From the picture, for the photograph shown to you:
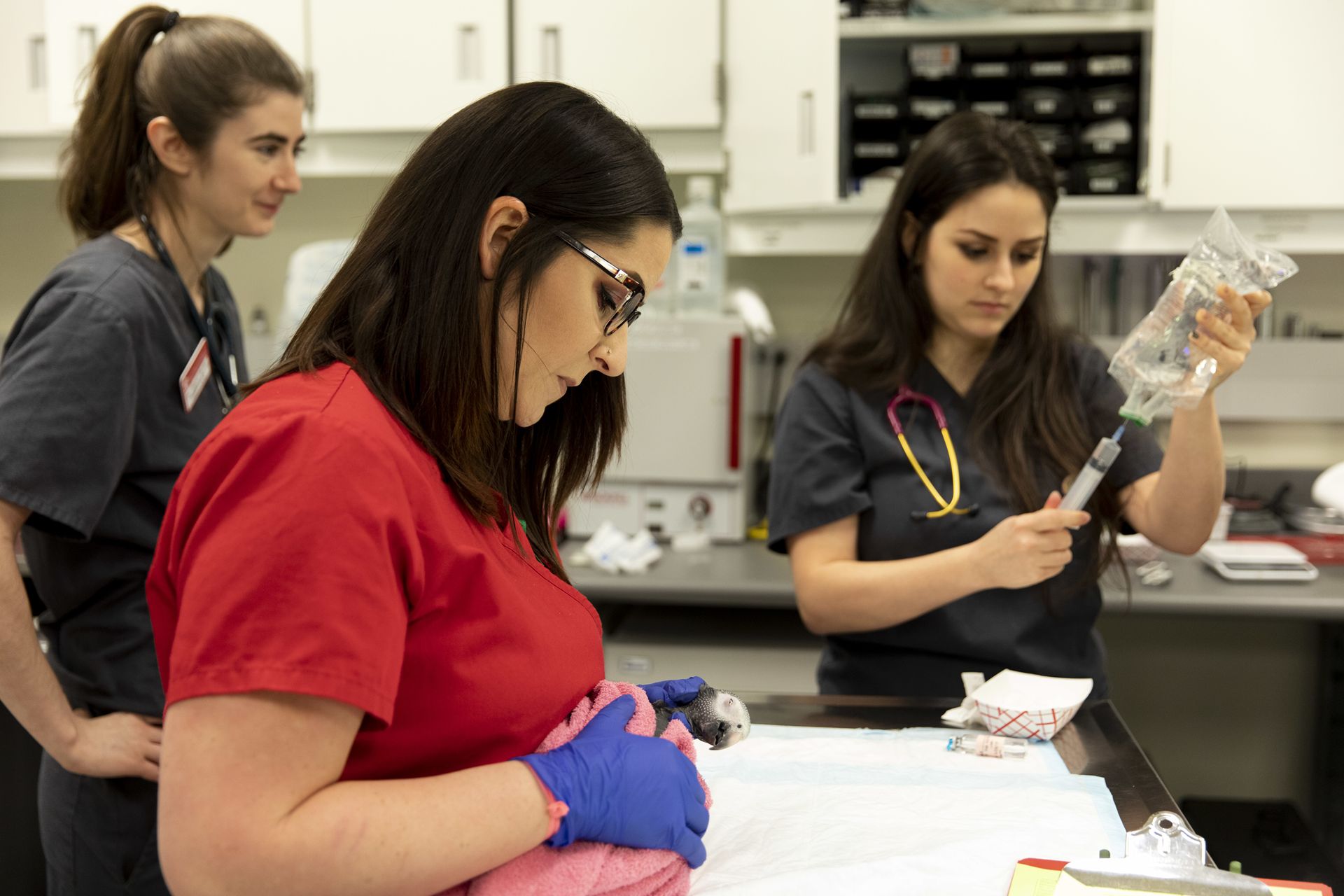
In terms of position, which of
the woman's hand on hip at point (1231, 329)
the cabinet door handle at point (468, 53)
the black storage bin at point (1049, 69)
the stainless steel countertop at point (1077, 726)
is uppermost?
the cabinet door handle at point (468, 53)

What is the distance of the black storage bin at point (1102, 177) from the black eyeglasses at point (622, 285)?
1.89 m

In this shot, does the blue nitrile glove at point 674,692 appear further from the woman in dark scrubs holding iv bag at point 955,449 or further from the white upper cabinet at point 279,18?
the white upper cabinet at point 279,18

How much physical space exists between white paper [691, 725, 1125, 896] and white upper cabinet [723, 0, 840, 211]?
1.51m

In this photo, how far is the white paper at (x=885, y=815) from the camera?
924 millimetres

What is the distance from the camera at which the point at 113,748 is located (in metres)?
1.29

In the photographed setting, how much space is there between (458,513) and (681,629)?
1.72 metres

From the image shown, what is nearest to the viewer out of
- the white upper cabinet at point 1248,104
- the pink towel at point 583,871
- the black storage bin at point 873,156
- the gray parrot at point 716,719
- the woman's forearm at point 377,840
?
the woman's forearm at point 377,840

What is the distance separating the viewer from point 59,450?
1209 mm

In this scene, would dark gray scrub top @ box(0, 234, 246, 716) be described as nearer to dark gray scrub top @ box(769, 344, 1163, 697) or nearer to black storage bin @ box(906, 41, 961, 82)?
dark gray scrub top @ box(769, 344, 1163, 697)

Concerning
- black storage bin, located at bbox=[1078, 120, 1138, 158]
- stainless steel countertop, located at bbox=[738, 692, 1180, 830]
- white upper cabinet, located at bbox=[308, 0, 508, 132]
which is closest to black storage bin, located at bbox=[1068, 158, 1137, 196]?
black storage bin, located at bbox=[1078, 120, 1138, 158]

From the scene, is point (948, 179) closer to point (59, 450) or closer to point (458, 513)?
point (458, 513)

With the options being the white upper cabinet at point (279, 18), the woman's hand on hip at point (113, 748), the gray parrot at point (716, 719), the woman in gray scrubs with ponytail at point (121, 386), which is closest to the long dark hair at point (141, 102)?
the woman in gray scrubs with ponytail at point (121, 386)

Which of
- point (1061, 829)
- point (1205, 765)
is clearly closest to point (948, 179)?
point (1061, 829)

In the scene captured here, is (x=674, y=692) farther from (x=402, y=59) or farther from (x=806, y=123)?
(x=402, y=59)
